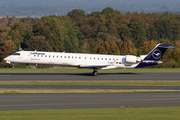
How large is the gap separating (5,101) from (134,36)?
396 feet

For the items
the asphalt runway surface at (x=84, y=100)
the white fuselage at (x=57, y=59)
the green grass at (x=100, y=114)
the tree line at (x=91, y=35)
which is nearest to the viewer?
the green grass at (x=100, y=114)

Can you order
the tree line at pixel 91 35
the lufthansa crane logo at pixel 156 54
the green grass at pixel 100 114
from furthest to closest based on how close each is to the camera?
the tree line at pixel 91 35 < the lufthansa crane logo at pixel 156 54 < the green grass at pixel 100 114

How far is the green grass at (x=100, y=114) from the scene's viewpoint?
14773 millimetres

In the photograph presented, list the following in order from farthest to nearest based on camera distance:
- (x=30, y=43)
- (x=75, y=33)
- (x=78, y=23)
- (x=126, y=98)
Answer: (x=78, y=23) < (x=75, y=33) < (x=30, y=43) < (x=126, y=98)

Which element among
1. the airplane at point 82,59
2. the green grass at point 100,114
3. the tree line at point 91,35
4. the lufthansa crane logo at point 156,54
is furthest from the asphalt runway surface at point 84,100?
the tree line at point 91,35

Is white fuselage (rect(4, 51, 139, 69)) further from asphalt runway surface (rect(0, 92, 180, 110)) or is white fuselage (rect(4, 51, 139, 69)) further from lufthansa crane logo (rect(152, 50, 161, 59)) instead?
asphalt runway surface (rect(0, 92, 180, 110))

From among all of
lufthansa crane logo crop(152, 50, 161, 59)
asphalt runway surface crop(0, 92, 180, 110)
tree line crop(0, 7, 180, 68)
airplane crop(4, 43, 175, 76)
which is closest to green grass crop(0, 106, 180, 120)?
asphalt runway surface crop(0, 92, 180, 110)

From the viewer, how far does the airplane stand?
38.7 metres

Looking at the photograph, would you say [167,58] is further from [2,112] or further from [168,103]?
[2,112]

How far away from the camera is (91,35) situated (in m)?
149

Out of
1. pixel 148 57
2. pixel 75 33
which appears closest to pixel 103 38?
pixel 75 33

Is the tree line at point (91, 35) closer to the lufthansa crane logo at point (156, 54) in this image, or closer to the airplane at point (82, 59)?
the lufthansa crane logo at point (156, 54)

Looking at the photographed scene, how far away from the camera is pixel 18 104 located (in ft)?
59.8

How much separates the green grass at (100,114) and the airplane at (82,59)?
21.6 metres
